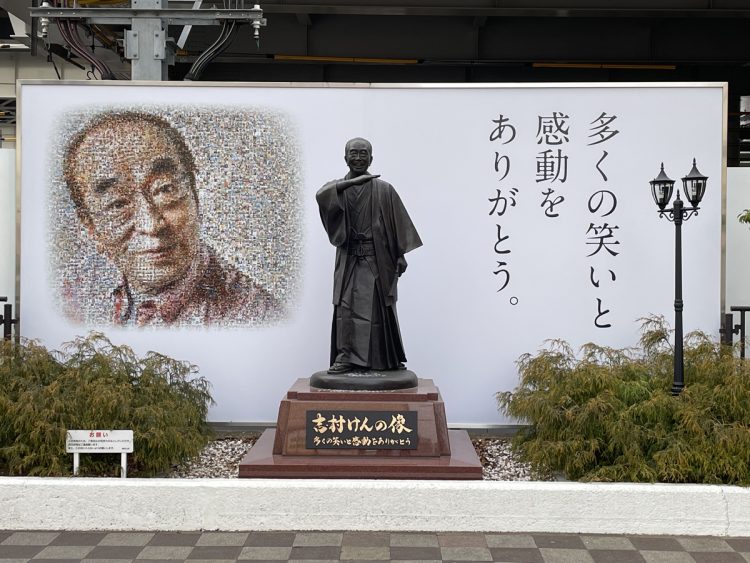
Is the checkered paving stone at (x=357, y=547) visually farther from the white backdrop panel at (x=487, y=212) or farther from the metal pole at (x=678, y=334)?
the white backdrop panel at (x=487, y=212)

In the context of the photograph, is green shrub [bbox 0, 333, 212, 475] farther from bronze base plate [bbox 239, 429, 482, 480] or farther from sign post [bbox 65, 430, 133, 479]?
bronze base plate [bbox 239, 429, 482, 480]

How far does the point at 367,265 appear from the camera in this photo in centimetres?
622

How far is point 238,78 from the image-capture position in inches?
529

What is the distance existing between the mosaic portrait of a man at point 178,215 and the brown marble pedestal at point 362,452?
5.39 ft

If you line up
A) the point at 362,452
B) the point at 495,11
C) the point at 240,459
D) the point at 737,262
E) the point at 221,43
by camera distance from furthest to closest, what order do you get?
the point at 495,11, the point at 221,43, the point at 737,262, the point at 240,459, the point at 362,452

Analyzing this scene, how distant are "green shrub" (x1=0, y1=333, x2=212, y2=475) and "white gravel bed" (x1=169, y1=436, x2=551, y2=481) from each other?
0.13m

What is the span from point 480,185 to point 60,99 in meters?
3.87

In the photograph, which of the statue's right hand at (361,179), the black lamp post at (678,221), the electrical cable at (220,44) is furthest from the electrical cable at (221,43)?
the black lamp post at (678,221)

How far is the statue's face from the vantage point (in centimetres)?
604

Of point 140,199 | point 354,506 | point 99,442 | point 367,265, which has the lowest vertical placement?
point 354,506

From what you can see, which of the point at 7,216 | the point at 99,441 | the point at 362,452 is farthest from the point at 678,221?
the point at 7,216

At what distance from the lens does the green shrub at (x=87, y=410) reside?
18.8ft

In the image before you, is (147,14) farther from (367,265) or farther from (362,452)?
(362,452)

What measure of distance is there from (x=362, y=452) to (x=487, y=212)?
261 centimetres
